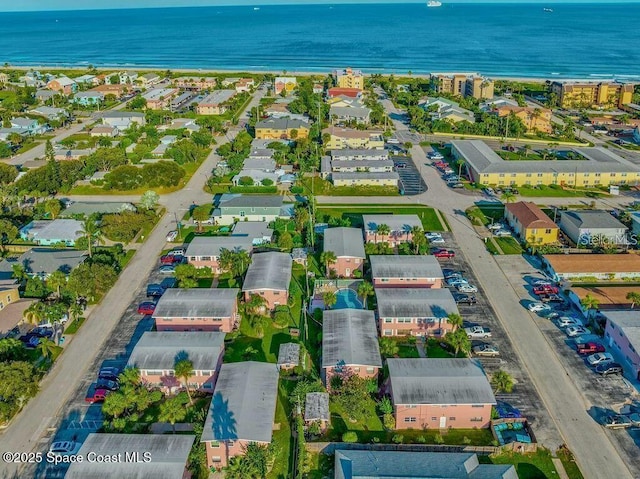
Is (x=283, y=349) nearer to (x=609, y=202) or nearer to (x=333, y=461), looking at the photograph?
(x=333, y=461)

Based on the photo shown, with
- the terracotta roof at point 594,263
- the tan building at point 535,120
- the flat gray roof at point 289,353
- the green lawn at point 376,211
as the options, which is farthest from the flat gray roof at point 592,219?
the tan building at point 535,120

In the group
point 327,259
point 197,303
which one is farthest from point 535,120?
point 197,303

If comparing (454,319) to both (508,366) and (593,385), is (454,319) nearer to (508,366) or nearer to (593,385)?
(508,366)

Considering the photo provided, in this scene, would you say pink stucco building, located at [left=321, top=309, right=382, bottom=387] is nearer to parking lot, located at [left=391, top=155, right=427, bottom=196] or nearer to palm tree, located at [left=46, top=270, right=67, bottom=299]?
palm tree, located at [left=46, top=270, right=67, bottom=299]

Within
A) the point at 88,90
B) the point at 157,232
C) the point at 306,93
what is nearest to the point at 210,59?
the point at 88,90

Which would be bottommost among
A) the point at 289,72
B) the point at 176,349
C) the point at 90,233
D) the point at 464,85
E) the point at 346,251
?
the point at 176,349

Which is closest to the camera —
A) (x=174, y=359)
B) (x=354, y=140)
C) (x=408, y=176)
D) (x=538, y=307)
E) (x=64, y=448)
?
(x=64, y=448)

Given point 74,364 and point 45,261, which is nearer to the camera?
point 74,364
